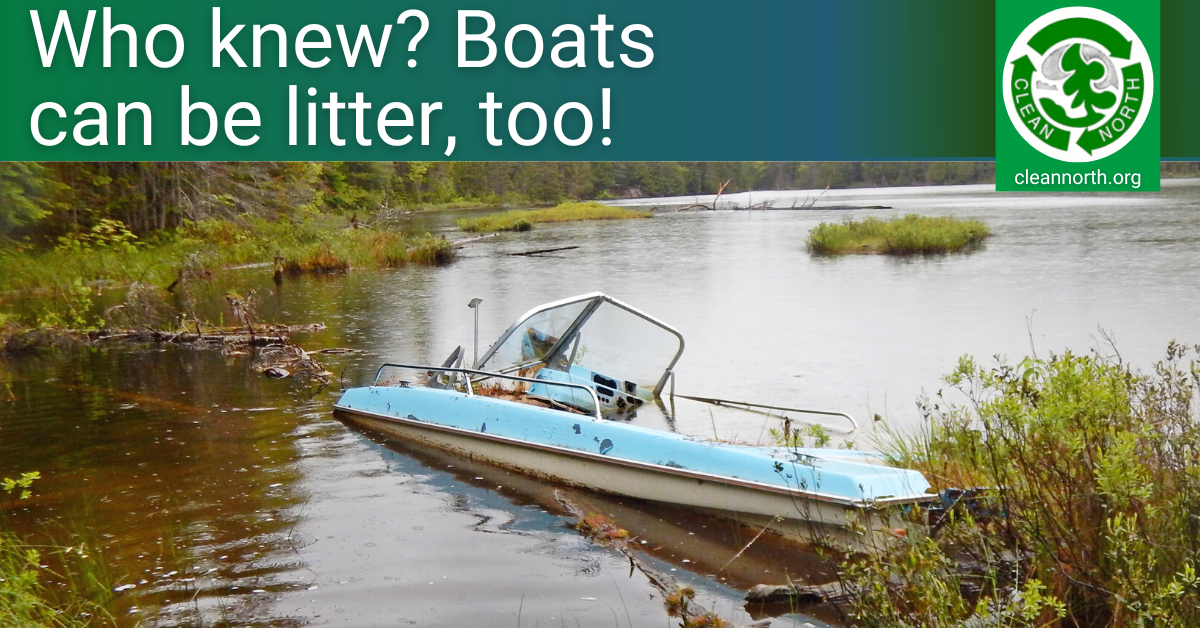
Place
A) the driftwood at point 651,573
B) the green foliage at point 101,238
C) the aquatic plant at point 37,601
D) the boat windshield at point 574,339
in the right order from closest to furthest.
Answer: the aquatic plant at point 37,601, the driftwood at point 651,573, the boat windshield at point 574,339, the green foliage at point 101,238

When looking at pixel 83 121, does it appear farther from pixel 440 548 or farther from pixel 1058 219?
pixel 1058 219

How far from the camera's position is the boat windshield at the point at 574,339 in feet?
36.5

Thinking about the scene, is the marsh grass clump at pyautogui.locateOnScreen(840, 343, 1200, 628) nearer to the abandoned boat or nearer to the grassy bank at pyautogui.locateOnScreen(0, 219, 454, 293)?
the abandoned boat

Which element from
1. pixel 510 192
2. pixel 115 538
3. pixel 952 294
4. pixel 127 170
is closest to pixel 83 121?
pixel 127 170

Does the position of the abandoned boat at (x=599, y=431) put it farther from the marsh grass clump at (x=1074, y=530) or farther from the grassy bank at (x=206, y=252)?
the grassy bank at (x=206, y=252)

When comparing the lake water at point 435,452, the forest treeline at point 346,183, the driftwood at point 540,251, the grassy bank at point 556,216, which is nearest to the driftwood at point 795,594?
the lake water at point 435,452

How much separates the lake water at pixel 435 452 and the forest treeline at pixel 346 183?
4264 mm

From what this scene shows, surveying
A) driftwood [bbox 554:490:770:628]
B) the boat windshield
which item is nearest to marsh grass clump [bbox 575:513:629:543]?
driftwood [bbox 554:490:770:628]

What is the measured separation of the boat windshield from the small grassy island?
90.1 feet

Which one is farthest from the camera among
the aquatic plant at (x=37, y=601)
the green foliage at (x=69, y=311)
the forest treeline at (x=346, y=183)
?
the forest treeline at (x=346, y=183)

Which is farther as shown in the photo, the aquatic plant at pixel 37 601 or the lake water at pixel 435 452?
the lake water at pixel 435 452

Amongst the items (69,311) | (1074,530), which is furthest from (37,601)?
(69,311)

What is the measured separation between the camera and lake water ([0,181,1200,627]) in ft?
22.2

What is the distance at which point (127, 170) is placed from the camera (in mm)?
31031
